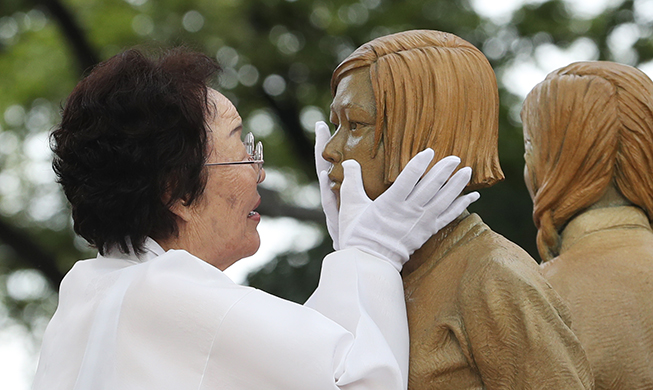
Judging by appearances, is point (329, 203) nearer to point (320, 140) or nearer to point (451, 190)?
point (320, 140)

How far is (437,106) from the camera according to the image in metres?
2.35

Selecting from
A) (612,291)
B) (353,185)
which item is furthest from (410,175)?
(612,291)

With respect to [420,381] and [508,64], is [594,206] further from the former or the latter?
[508,64]

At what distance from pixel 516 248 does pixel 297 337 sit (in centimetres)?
67

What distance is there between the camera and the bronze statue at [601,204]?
98.9 inches

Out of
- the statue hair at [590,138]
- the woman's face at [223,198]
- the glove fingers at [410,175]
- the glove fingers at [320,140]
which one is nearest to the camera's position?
the glove fingers at [410,175]

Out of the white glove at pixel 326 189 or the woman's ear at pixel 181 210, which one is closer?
the woman's ear at pixel 181 210

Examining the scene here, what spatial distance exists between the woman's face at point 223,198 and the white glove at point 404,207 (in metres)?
0.34

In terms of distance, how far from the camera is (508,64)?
7.41m

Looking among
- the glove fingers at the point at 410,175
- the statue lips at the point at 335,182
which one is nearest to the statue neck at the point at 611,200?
the glove fingers at the point at 410,175

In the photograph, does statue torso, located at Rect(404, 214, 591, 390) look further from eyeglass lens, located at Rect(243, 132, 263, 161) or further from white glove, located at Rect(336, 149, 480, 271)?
eyeglass lens, located at Rect(243, 132, 263, 161)

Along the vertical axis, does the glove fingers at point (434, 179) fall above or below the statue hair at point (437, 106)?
below

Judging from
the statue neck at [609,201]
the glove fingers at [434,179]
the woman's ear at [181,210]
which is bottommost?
the woman's ear at [181,210]

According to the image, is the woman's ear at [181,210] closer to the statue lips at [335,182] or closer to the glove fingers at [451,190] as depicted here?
the statue lips at [335,182]
